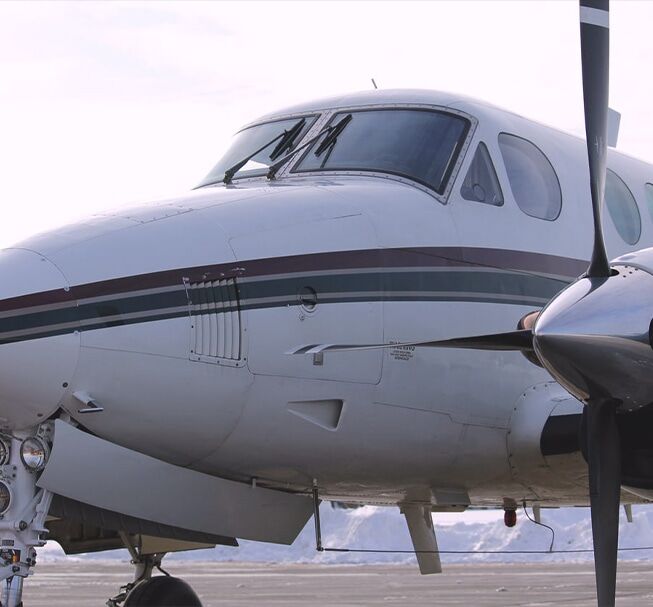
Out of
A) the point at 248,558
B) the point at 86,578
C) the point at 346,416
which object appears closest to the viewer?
the point at 346,416

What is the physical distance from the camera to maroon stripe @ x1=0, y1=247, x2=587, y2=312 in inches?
312

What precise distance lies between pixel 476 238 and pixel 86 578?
24.7m

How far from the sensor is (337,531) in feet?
278

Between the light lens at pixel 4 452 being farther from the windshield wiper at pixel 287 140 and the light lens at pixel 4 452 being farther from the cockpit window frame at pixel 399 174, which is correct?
the windshield wiper at pixel 287 140

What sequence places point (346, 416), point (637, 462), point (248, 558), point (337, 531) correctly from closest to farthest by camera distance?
point (637, 462) → point (346, 416) → point (248, 558) → point (337, 531)

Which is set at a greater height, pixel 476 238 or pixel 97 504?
pixel 476 238

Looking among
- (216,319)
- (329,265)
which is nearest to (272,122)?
(329,265)

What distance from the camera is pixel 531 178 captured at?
10.9 meters

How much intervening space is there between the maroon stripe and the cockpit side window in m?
0.48

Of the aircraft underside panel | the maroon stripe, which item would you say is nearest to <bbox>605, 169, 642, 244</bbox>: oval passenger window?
the maroon stripe

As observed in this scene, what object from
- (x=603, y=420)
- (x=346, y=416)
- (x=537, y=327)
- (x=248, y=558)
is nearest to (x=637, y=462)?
(x=603, y=420)

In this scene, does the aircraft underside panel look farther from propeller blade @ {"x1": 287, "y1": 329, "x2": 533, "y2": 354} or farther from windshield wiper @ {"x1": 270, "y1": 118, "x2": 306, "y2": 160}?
windshield wiper @ {"x1": 270, "y1": 118, "x2": 306, "y2": 160}

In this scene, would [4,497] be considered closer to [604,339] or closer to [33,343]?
[33,343]

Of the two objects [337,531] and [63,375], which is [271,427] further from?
[337,531]
